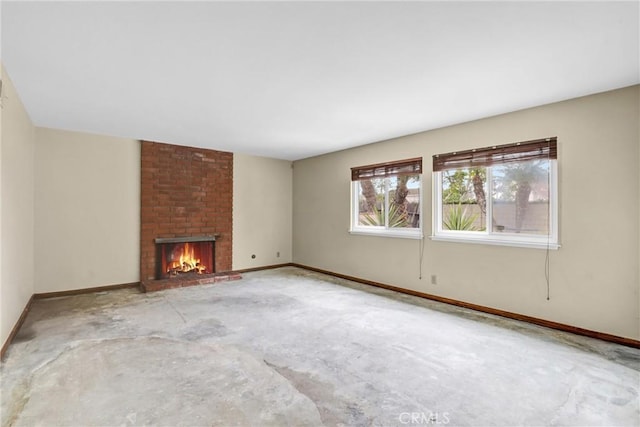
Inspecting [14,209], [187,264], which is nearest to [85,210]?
[14,209]

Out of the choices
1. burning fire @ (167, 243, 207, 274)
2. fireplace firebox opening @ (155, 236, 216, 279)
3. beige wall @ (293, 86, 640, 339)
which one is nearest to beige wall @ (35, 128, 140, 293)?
fireplace firebox opening @ (155, 236, 216, 279)

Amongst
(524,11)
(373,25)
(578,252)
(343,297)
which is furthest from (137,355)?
(578,252)

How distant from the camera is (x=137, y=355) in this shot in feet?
8.75

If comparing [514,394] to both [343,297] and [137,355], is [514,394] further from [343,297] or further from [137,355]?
[137,355]

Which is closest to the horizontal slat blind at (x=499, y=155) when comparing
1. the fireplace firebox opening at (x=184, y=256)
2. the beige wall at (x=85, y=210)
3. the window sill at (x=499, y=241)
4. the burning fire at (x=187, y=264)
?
the window sill at (x=499, y=241)

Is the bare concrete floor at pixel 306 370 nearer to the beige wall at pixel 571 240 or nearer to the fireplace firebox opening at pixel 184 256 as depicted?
the beige wall at pixel 571 240

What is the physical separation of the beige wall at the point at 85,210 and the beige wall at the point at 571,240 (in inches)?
173

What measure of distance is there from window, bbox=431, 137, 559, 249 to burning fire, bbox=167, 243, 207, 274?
13.9ft

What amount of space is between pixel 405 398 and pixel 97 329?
3.09 m

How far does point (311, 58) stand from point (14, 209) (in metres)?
3.33

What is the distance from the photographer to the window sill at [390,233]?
475cm

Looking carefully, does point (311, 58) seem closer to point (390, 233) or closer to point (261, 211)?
point (390, 233)

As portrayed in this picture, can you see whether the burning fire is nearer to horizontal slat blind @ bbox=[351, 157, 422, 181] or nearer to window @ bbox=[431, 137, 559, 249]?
horizontal slat blind @ bbox=[351, 157, 422, 181]

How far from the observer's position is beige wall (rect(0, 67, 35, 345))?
2.76 metres
